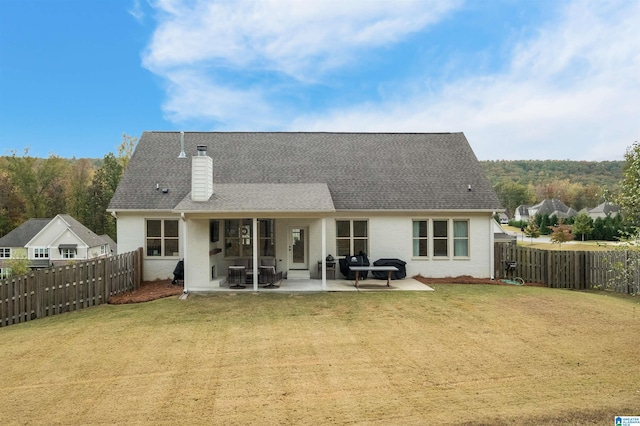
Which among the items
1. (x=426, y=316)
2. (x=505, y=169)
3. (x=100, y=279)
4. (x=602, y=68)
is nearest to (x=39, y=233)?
(x=100, y=279)

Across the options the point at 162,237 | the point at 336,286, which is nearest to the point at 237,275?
the point at 336,286

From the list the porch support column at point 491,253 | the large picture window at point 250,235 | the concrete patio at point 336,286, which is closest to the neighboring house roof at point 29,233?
the large picture window at point 250,235

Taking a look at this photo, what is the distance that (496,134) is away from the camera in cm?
3672

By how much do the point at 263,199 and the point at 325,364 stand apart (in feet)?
25.8

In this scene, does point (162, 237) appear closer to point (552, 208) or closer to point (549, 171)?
point (552, 208)

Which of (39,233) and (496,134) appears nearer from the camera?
(496,134)

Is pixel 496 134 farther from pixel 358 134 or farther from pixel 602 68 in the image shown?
pixel 358 134

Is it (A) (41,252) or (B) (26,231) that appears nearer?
(B) (26,231)

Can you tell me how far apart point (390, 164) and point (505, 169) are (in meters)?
124

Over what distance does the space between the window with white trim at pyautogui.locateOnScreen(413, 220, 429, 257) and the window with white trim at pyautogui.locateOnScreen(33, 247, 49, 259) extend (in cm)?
5230

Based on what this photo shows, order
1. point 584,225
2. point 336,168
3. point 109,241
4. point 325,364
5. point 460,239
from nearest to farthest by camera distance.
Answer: point 325,364
point 460,239
point 336,168
point 584,225
point 109,241

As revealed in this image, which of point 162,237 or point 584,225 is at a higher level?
point 162,237

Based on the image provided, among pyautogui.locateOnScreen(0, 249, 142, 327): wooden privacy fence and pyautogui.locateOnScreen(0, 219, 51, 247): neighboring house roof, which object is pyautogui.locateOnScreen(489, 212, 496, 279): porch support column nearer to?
pyautogui.locateOnScreen(0, 249, 142, 327): wooden privacy fence

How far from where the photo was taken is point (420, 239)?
16.7 meters
